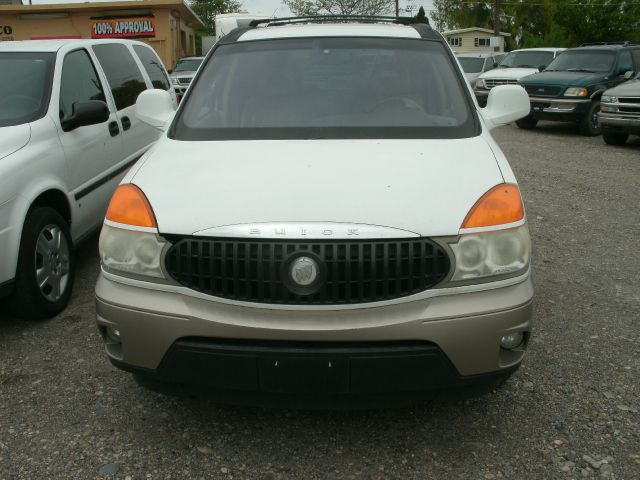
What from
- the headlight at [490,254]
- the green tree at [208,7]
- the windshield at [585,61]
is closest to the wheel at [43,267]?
the headlight at [490,254]

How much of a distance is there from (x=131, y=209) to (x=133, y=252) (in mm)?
201

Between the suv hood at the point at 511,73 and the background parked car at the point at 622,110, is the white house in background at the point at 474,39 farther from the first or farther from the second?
the background parked car at the point at 622,110

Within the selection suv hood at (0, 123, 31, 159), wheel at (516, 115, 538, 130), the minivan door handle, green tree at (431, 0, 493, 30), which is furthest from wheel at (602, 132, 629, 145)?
green tree at (431, 0, 493, 30)

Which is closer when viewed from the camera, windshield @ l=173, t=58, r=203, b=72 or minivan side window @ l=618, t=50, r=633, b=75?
minivan side window @ l=618, t=50, r=633, b=75

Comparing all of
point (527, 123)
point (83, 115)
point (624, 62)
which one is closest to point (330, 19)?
point (83, 115)

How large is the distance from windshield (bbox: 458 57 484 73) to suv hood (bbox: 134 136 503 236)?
1873cm

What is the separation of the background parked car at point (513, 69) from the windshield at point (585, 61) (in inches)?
53.8

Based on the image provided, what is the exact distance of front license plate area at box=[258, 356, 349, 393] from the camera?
2.52 metres

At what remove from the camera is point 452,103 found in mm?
3740

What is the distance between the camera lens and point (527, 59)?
18562 mm

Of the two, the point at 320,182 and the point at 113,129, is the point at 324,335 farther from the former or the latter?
the point at 113,129

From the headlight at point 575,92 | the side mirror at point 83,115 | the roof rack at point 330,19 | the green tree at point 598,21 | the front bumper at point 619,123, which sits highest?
the green tree at point 598,21

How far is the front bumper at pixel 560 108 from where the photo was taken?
44.2 feet

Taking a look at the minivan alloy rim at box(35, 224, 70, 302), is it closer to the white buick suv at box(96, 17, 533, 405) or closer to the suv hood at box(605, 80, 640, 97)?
the white buick suv at box(96, 17, 533, 405)
